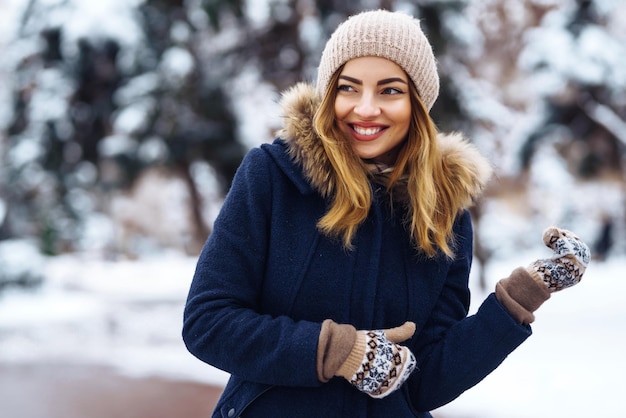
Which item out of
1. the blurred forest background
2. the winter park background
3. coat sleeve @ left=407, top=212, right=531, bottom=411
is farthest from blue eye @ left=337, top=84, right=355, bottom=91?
the blurred forest background

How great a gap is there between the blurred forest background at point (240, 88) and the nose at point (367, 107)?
6032 mm

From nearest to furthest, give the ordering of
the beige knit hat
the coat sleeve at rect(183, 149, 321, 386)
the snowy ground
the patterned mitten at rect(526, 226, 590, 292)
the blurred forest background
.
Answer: the coat sleeve at rect(183, 149, 321, 386), the patterned mitten at rect(526, 226, 590, 292), the beige knit hat, the snowy ground, the blurred forest background

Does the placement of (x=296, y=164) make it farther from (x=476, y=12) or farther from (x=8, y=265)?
(x=8, y=265)

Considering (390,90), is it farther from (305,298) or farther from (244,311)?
(244,311)

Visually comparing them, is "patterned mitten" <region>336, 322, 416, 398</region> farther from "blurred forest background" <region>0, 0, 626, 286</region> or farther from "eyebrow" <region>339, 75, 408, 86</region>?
"blurred forest background" <region>0, 0, 626, 286</region>

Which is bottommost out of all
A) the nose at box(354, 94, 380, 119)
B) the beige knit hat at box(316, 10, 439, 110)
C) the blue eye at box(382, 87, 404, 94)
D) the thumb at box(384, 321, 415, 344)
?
the thumb at box(384, 321, 415, 344)

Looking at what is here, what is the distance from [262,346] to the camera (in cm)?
164

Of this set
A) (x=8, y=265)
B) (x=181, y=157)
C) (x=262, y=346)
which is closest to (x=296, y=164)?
(x=262, y=346)

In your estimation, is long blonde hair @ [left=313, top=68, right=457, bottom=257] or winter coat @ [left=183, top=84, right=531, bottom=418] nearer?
winter coat @ [left=183, top=84, right=531, bottom=418]

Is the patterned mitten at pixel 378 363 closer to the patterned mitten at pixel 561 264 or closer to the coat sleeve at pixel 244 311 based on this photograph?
the coat sleeve at pixel 244 311

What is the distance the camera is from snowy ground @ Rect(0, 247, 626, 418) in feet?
18.2

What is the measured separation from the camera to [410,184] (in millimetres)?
1959

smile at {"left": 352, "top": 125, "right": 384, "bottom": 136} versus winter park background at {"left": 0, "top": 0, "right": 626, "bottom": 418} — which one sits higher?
winter park background at {"left": 0, "top": 0, "right": 626, "bottom": 418}

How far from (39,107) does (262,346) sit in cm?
927
